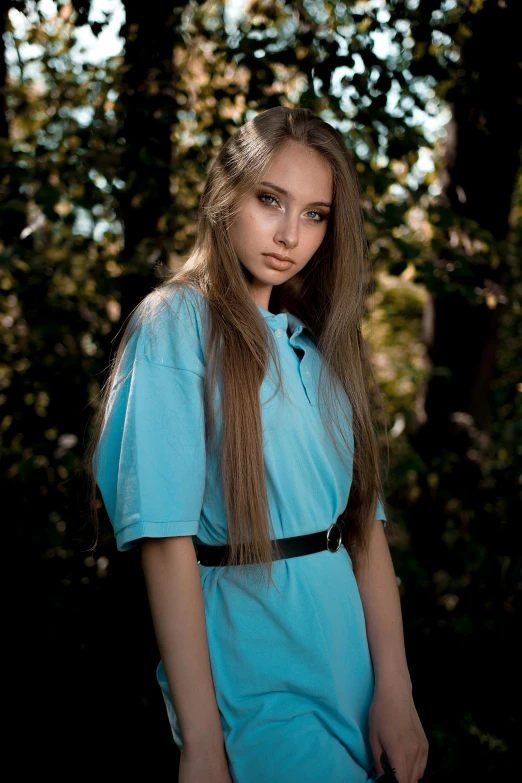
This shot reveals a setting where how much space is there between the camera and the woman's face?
162 cm

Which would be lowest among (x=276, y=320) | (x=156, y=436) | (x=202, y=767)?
(x=202, y=767)

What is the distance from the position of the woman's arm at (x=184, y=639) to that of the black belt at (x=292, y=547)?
0.14 meters

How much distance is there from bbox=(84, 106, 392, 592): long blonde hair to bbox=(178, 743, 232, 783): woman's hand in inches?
13.7

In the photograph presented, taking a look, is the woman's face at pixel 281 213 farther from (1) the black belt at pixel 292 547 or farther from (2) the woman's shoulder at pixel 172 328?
(1) the black belt at pixel 292 547

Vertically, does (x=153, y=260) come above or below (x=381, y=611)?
above

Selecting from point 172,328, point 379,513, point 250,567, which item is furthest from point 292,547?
point 172,328

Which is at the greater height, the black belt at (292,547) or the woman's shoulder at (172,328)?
the woman's shoulder at (172,328)

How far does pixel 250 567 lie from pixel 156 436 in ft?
1.13

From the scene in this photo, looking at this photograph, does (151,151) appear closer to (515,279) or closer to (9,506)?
(9,506)

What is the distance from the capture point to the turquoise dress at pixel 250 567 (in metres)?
1.37

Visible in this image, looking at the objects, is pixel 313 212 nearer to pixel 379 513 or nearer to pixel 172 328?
pixel 172 328

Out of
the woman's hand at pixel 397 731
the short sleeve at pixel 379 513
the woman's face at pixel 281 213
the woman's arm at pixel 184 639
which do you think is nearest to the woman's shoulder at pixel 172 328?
the woman's face at pixel 281 213

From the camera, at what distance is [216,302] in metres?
1.56

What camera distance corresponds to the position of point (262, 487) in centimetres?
146
